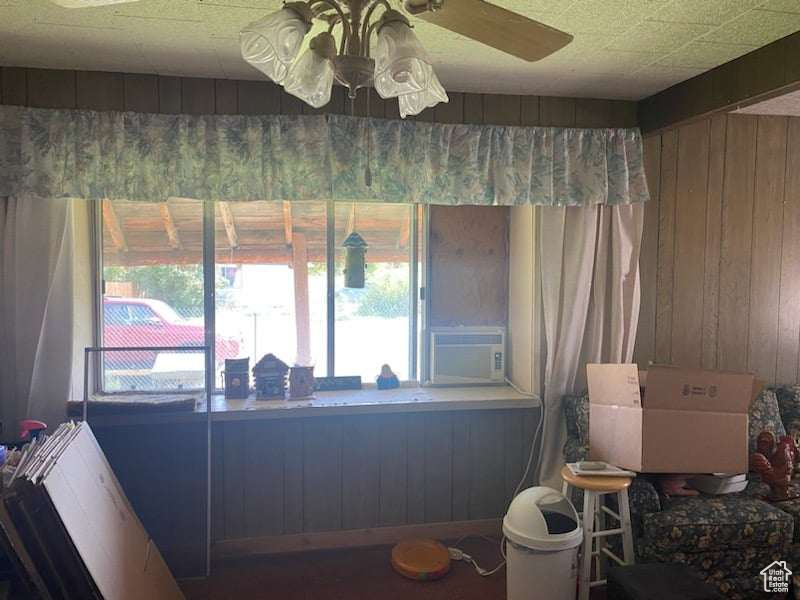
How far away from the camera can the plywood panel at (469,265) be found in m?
3.21

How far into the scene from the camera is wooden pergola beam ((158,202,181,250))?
2977mm

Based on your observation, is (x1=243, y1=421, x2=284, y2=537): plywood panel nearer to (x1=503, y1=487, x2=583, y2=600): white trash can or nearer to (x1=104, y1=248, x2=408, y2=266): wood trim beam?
(x1=104, y1=248, x2=408, y2=266): wood trim beam

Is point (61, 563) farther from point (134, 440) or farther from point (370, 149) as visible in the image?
point (370, 149)

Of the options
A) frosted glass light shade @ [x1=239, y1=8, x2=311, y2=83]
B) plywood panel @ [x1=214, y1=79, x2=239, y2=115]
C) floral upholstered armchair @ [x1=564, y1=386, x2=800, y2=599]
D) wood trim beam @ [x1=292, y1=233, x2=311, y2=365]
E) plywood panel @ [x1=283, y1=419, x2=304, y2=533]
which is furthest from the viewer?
wood trim beam @ [x1=292, y1=233, x2=311, y2=365]

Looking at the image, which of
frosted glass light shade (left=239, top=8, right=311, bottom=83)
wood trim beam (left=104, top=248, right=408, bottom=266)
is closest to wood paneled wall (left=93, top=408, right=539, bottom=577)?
wood trim beam (left=104, top=248, right=408, bottom=266)

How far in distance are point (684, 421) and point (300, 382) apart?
1.81m

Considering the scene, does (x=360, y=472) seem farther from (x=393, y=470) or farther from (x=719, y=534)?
(x=719, y=534)

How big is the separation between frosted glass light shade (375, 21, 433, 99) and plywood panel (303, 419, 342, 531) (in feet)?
6.59

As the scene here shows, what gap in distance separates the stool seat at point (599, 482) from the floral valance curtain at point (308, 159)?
1.37 meters

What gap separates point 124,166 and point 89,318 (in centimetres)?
82

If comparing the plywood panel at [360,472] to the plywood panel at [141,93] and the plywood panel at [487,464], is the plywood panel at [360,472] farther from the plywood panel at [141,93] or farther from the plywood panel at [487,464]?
the plywood panel at [141,93]

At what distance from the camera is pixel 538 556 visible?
2.23 m

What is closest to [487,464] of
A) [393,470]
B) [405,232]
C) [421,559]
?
[393,470]

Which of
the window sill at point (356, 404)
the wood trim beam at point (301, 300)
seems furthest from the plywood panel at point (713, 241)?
the wood trim beam at point (301, 300)
